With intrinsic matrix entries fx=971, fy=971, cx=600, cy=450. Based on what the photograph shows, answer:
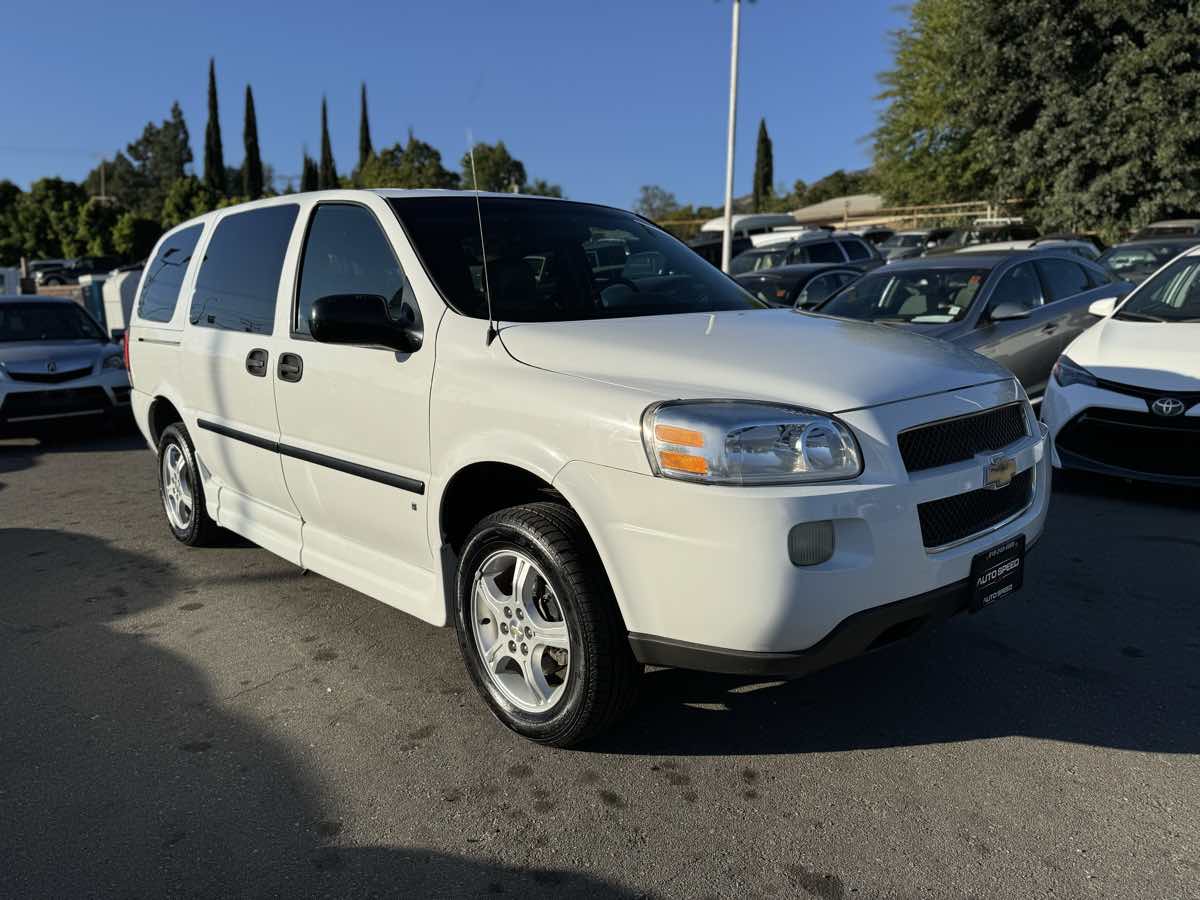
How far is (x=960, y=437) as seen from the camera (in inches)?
117

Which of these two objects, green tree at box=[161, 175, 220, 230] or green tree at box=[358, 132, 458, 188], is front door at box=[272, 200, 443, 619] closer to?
green tree at box=[358, 132, 458, 188]

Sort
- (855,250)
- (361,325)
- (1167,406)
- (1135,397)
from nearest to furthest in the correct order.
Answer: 1. (361,325)
2. (1167,406)
3. (1135,397)
4. (855,250)

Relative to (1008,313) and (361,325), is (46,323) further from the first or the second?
(1008,313)

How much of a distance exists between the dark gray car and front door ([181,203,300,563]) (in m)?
4.66

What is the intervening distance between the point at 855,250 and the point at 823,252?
88 cm

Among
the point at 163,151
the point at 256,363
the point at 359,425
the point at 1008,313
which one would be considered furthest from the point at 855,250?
the point at 163,151

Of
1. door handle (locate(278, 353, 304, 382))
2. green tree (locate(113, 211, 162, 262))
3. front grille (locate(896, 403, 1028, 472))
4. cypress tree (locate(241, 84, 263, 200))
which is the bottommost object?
front grille (locate(896, 403, 1028, 472))

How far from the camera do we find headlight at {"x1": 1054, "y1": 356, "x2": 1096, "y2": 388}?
5988mm

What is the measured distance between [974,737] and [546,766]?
4.54ft

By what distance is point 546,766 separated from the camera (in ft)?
9.98

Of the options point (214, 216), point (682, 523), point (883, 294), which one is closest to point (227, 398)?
point (214, 216)

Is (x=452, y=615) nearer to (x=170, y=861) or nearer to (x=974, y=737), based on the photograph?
(x=170, y=861)

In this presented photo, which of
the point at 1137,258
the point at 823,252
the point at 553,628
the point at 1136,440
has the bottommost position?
the point at 553,628

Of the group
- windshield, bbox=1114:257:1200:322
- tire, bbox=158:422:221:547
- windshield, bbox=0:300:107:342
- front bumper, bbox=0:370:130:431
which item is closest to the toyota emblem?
windshield, bbox=1114:257:1200:322
